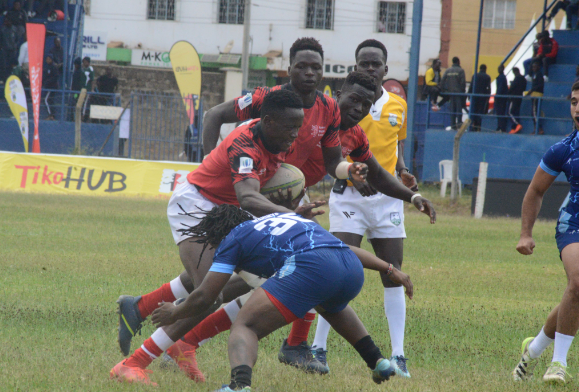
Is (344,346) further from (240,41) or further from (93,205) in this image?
(240,41)

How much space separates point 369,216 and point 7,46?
982 inches

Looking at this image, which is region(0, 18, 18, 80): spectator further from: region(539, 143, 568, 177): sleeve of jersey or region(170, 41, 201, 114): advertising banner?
region(539, 143, 568, 177): sleeve of jersey

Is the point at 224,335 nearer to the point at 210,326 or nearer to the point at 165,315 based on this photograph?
the point at 210,326

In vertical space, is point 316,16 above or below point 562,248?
above

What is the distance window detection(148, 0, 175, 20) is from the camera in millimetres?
44281

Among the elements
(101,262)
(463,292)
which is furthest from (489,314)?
(101,262)

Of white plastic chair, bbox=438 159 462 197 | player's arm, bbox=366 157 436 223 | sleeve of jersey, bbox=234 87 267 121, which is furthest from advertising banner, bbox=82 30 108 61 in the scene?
player's arm, bbox=366 157 436 223

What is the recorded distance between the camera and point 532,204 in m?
5.41

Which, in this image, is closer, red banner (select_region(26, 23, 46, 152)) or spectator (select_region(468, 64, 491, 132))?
red banner (select_region(26, 23, 46, 152))

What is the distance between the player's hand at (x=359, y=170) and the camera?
16.1 ft

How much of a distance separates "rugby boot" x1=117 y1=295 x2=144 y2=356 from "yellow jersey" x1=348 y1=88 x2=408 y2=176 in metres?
2.36

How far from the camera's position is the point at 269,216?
14.2 feet

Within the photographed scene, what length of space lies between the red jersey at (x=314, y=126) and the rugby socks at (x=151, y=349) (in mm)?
1645

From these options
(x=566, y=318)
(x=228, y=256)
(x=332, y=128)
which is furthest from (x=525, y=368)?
(x=228, y=256)
